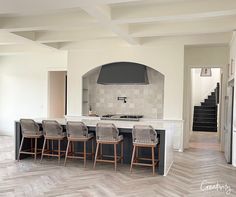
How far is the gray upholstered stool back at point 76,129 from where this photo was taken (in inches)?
201

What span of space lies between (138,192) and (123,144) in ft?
5.58

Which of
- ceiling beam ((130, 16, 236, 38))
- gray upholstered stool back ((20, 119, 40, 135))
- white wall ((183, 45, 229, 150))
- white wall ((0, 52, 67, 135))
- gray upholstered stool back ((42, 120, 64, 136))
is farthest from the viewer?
white wall ((0, 52, 67, 135))

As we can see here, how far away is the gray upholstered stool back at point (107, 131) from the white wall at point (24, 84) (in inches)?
163

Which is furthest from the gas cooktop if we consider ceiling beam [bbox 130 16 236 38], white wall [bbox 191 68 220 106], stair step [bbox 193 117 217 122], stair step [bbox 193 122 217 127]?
white wall [bbox 191 68 220 106]

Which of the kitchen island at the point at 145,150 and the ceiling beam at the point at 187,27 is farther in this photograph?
the ceiling beam at the point at 187,27

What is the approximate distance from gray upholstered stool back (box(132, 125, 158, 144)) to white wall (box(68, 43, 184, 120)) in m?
2.31

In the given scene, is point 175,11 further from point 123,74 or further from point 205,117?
point 205,117

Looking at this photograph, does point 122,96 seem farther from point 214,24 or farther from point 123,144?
point 214,24

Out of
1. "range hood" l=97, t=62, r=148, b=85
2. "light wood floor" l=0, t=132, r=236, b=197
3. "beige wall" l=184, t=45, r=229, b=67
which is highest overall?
"beige wall" l=184, t=45, r=229, b=67

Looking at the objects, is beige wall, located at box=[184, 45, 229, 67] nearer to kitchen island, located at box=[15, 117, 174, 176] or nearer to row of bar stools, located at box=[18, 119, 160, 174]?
kitchen island, located at box=[15, 117, 174, 176]

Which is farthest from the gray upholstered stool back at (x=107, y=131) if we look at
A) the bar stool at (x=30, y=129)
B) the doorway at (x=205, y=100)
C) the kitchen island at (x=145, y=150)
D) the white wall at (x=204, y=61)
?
the doorway at (x=205, y=100)

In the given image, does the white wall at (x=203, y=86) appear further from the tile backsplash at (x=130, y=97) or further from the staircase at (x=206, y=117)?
the tile backsplash at (x=130, y=97)

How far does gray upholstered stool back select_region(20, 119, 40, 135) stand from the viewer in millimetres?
5506

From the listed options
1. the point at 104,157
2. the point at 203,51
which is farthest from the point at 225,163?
the point at 203,51
